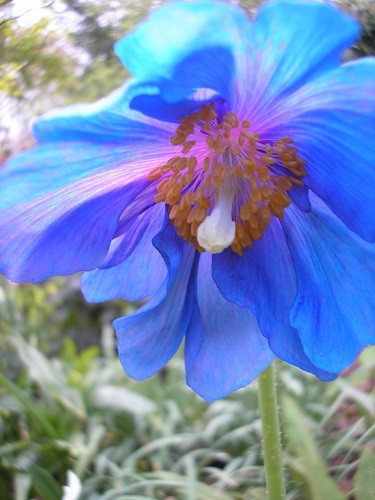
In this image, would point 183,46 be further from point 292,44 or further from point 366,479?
point 366,479

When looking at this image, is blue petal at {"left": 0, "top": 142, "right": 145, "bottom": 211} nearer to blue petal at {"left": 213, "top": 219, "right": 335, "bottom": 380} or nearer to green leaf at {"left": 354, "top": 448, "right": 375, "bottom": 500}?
blue petal at {"left": 213, "top": 219, "right": 335, "bottom": 380}

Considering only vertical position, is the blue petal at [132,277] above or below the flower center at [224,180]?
below

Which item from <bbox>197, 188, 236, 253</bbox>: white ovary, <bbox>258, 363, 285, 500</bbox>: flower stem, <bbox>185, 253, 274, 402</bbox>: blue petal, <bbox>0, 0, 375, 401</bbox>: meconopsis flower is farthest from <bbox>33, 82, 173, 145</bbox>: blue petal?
<bbox>258, 363, 285, 500</bbox>: flower stem

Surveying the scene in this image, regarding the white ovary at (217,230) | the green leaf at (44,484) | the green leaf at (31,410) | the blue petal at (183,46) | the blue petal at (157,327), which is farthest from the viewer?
the green leaf at (31,410)

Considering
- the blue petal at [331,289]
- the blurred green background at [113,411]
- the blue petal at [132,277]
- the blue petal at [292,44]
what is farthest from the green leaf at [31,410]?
the blue petal at [292,44]

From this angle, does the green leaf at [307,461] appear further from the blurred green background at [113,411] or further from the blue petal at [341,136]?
the blue petal at [341,136]

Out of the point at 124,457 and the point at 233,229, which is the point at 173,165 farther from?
the point at 124,457
